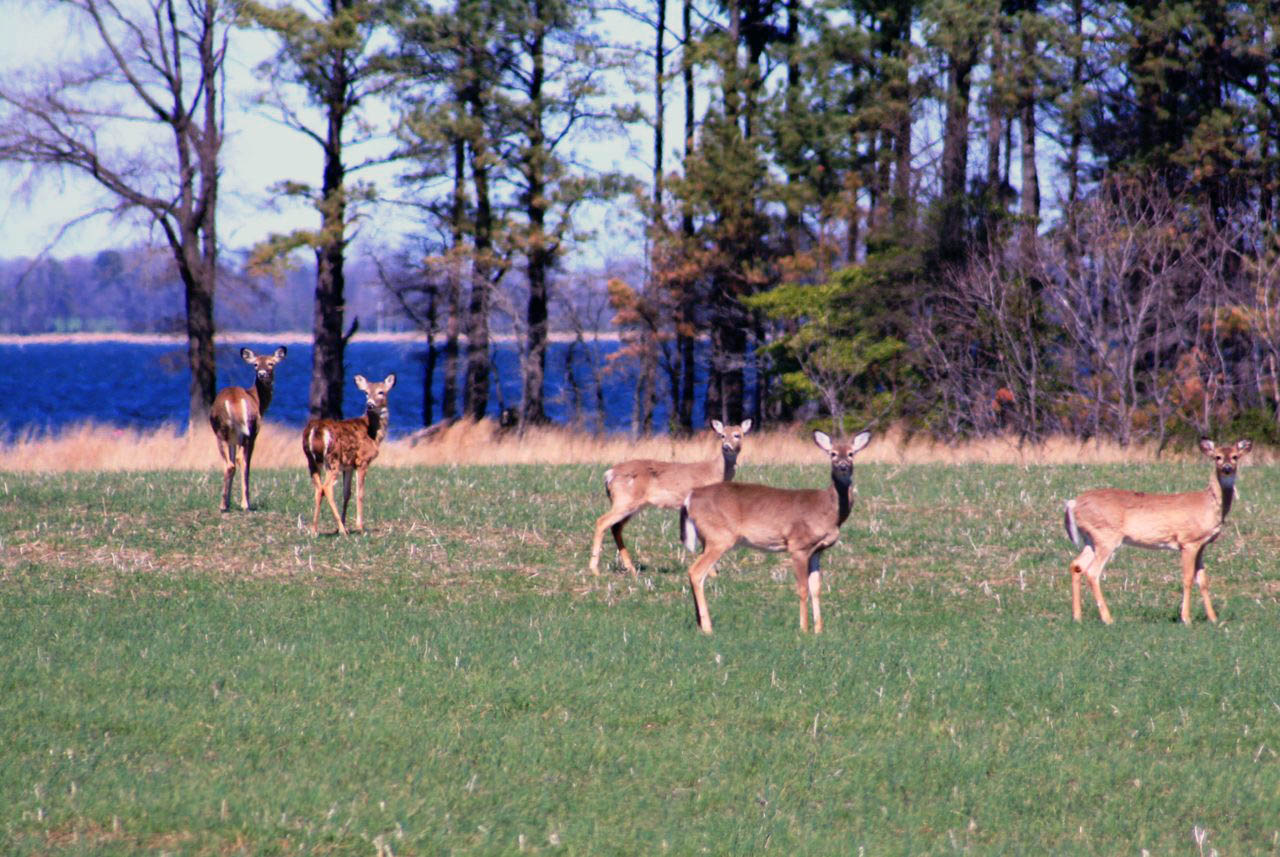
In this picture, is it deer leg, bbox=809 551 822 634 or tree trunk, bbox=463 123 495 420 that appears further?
tree trunk, bbox=463 123 495 420

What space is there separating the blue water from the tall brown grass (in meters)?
7.67

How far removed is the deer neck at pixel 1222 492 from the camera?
12.0 meters

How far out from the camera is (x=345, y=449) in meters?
15.7

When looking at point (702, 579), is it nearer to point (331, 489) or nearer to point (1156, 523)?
point (1156, 523)

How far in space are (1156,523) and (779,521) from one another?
3068 mm

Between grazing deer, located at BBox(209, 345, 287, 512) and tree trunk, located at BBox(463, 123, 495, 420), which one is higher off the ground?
tree trunk, located at BBox(463, 123, 495, 420)

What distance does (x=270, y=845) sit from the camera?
21.3 ft

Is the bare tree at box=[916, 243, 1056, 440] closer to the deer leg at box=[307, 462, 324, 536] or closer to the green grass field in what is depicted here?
the green grass field

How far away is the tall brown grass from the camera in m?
24.7

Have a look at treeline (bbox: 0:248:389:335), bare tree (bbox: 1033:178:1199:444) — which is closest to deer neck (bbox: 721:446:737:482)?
bare tree (bbox: 1033:178:1199:444)

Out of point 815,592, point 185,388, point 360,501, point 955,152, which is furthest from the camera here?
point 185,388

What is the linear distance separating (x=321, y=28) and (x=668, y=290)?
34.1 feet

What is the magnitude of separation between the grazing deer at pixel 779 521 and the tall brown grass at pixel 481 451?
13.2 meters

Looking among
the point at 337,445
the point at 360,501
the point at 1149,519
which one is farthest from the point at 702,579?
the point at 337,445
